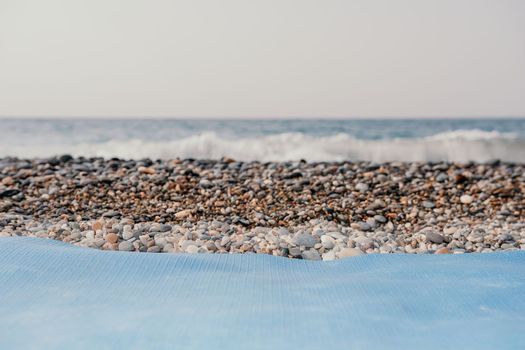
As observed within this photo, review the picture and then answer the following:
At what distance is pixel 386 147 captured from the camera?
28.8 ft

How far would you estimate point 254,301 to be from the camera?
1.71m

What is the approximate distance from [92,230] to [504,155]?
6963mm

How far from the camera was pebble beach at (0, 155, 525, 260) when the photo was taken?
262 cm

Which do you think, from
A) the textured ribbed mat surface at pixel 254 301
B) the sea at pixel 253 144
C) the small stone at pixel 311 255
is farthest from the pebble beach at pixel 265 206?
the sea at pixel 253 144

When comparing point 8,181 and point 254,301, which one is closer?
point 254,301

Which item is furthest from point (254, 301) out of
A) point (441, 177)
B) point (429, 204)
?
point (441, 177)

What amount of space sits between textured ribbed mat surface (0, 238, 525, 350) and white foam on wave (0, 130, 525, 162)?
589 cm

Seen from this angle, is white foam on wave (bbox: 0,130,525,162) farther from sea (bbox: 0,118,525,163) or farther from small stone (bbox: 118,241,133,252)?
small stone (bbox: 118,241,133,252)

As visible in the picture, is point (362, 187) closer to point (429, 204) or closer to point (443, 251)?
point (429, 204)

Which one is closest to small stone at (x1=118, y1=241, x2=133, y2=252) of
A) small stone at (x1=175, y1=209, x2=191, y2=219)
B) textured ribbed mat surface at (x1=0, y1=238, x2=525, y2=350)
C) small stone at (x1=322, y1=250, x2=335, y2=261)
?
textured ribbed mat surface at (x1=0, y1=238, x2=525, y2=350)

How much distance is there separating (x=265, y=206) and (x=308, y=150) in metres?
5.09

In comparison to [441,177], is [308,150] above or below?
below

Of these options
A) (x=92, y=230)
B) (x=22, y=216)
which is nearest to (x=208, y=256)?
(x=92, y=230)

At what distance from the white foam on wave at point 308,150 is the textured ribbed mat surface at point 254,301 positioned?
5.89m
